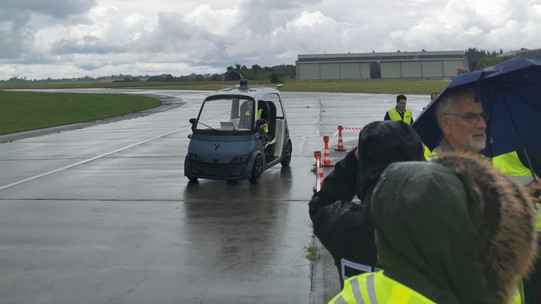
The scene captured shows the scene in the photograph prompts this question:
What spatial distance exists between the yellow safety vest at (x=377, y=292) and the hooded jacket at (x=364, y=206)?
479mm

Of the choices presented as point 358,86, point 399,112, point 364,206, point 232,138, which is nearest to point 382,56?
point 358,86

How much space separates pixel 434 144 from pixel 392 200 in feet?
7.05

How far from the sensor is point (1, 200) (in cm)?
1112

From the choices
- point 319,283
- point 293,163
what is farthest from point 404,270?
point 293,163

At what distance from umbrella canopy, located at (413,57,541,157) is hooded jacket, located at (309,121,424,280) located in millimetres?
1155

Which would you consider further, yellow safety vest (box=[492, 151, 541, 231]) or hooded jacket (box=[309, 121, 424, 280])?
yellow safety vest (box=[492, 151, 541, 231])

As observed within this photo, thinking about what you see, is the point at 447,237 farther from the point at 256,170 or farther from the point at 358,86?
the point at 358,86

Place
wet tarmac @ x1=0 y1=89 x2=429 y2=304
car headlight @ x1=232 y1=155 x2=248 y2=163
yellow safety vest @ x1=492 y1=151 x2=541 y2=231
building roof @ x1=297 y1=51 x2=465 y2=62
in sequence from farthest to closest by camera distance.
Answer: building roof @ x1=297 y1=51 x2=465 y2=62 → car headlight @ x1=232 y1=155 x2=248 y2=163 → wet tarmac @ x1=0 y1=89 x2=429 y2=304 → yellow safety vest @ x1=492 y1=151 x2=541 y2=231

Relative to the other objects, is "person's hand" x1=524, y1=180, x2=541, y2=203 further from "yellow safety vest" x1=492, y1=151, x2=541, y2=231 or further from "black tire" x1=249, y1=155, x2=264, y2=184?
"black tire" x1=249, y1=155, x2=264, y2=184

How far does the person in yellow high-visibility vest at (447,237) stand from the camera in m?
1.44

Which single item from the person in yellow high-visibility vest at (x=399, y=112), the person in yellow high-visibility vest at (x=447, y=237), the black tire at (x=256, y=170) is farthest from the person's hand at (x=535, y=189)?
the person in yellow high-visibility vest at (x=399, y=112)

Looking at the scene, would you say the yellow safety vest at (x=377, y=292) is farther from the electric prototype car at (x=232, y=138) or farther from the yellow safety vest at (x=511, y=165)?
the electric prototype car at (x=232, y=138)

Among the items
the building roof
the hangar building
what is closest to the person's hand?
the hangar building

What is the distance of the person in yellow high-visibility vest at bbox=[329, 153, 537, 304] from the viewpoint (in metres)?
1.44
